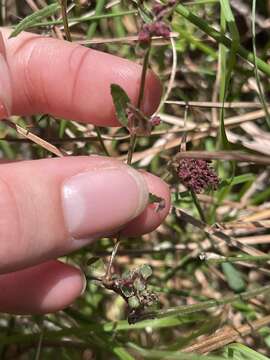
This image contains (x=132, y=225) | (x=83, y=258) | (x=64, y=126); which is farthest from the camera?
(x=83, y=258)

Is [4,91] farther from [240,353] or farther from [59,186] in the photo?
[240,353]

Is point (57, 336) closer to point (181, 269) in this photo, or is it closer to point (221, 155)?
point (181, 269)

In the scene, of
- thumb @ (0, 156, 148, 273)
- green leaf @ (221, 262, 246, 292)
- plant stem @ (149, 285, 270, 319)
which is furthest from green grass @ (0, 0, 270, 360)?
thumb @ (0, 156, 148, 273)

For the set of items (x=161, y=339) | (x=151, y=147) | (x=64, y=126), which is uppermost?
(x=64, y=126)

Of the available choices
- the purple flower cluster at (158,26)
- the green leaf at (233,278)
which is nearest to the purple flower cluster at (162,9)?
the purple flower cluster at (158,26)

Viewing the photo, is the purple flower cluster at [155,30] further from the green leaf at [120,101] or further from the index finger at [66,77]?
the index finger at [66,77]

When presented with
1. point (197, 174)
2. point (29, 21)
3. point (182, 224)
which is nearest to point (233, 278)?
point (182, 224)

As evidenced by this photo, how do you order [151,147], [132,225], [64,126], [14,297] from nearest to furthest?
[132,225] → [14,297] → [64,126] → [151,147]

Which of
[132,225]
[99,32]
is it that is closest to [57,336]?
[132,225]

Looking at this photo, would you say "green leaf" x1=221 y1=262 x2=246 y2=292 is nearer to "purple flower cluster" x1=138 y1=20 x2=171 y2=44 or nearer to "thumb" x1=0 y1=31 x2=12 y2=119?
"thumb" x1=0 y1=31 x2=12 y2=119
